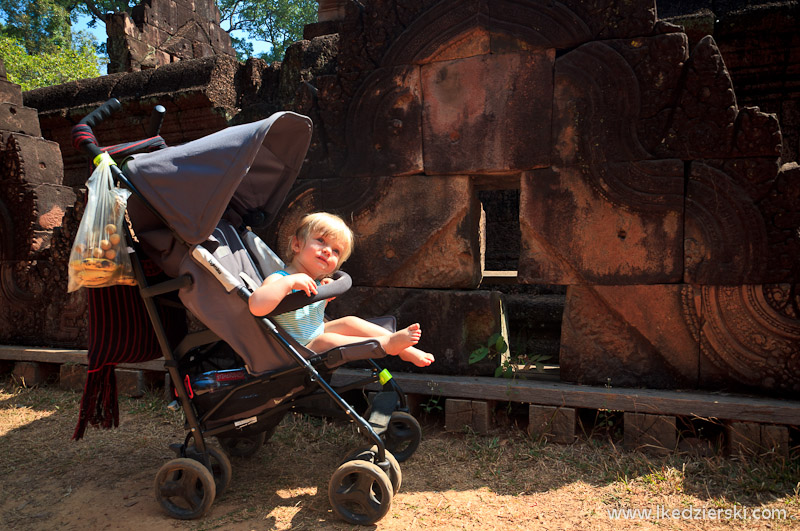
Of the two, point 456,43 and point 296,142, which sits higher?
point 456,43

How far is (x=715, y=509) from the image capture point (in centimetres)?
256

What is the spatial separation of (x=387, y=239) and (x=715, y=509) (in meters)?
2.47

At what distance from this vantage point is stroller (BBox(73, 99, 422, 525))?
252cm

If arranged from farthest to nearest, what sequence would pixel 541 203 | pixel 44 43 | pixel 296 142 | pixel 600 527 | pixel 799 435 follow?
pixel 44 43, pixel 541 203, pixel 296 142, pixel 799 435, pixel 600 527

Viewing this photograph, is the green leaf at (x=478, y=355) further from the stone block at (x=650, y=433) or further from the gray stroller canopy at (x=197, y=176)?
the gray stroller canopy at (x=197, y=176)

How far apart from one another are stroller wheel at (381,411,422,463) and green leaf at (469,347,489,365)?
0.71m

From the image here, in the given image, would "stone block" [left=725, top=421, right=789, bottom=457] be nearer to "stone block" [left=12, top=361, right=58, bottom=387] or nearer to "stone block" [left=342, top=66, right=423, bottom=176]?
"stone block" [left=342, top=66, right=423, bottom=176]

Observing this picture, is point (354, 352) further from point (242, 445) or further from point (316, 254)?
point (242, 445)

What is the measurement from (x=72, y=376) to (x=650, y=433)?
4505 millimetres

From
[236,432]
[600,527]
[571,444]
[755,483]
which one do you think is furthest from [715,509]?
[236,432]

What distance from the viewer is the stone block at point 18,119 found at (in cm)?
508

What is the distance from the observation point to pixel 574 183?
11.4 ft

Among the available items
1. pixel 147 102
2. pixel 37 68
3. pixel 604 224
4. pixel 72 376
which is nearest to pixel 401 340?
pixel 604 224

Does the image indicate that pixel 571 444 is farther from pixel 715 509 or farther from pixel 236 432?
pixel 236 432
